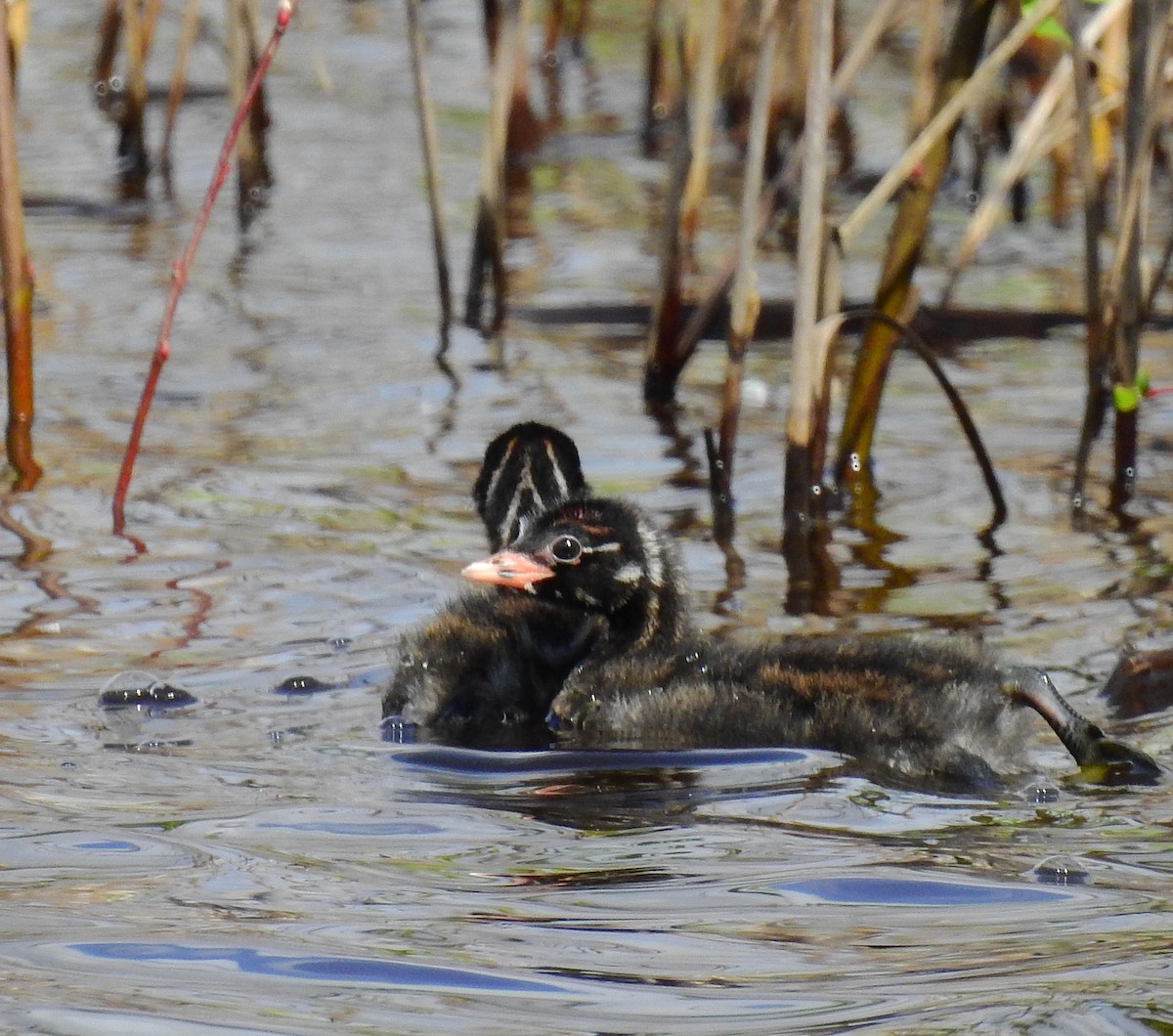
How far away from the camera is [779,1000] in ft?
10.8

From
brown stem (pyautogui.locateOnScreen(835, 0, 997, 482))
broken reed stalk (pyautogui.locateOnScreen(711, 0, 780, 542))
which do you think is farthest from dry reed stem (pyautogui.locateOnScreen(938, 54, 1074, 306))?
broken reed stalk (pyautogui.locateOnScreen(711, 0, 780, 542))

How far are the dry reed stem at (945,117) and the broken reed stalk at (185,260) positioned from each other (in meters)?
1.68

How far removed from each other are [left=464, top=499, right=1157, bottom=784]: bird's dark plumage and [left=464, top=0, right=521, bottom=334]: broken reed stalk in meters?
3.62

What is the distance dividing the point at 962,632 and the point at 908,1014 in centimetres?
297

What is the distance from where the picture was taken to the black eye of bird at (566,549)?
5355mm

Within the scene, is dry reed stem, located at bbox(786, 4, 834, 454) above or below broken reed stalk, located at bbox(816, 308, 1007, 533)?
above

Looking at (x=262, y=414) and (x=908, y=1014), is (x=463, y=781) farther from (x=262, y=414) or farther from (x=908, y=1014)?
(x=262, y=414)

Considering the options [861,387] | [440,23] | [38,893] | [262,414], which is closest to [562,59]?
[440,23]

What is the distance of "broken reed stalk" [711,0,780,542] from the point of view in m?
6.27

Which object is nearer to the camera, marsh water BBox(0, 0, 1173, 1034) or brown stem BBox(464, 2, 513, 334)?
marsh water BBox(0, 0, 1173, 1034)

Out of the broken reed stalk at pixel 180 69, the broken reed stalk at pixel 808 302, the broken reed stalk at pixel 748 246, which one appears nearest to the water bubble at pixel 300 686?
the broken reed stalk at pixel 808 302

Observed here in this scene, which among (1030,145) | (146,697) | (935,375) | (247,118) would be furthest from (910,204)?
(247,118)

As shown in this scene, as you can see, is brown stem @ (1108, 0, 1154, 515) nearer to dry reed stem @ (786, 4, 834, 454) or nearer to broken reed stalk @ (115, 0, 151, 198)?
dry reed stem @ (786, 4, 834, 454)

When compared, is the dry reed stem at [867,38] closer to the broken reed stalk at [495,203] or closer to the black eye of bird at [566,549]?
the broken reed stalk at [495,203]
